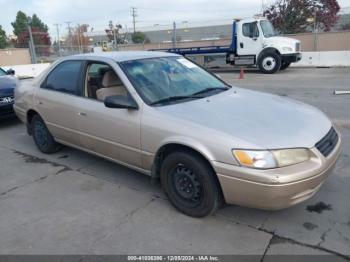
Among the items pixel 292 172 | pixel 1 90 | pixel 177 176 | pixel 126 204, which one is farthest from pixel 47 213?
pixel 1 90

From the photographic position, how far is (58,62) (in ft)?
16.5

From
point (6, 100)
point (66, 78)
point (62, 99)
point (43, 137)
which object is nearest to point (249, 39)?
point (6, 100)

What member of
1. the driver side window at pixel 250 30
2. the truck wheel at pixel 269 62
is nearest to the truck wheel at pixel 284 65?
the truck wheel at pixel 269 62

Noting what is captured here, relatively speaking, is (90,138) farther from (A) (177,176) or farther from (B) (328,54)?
(B) (328,54)

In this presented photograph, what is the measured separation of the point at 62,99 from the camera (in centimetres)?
467

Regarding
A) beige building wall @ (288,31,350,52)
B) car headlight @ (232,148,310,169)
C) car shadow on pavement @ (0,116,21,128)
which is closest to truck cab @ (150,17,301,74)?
beige building wall @ (288,31,350,52)

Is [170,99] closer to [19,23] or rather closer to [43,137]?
[43,137]

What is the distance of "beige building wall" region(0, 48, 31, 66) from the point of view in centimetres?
2576

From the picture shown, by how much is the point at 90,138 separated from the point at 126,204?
40.3 inches

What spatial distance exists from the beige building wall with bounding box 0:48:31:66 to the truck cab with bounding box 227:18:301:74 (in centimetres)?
1682

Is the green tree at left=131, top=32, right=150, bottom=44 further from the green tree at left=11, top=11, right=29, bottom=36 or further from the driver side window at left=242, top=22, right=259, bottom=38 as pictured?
the driver side window at left=242, top=22, right=259, bottom=38

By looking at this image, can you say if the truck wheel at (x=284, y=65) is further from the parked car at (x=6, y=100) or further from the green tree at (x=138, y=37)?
the green tree at (x=138, y=37)

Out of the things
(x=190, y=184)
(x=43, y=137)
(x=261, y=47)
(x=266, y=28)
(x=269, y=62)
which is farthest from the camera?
(x=266, y=28)

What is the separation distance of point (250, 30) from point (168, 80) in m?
14.5
